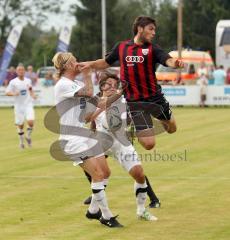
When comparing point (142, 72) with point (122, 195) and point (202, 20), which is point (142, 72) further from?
point (202, 20)

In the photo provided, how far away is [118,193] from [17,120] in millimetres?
9498

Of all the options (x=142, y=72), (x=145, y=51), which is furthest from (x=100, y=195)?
(x=145, y=51)

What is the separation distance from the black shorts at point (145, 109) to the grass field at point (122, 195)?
117 cm

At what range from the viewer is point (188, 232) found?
9734 mm

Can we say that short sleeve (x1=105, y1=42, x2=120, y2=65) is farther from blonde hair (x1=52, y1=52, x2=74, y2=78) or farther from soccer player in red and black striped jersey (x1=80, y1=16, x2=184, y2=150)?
blonde hair (x1=52, y1=52, x2=74, y2=78)

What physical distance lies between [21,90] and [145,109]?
10601 millimetres

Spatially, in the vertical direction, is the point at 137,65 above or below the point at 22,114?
above

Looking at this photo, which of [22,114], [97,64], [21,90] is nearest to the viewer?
[97,64]

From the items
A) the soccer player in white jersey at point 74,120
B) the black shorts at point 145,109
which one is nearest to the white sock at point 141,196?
the soccer player in white jersey at point 74,120

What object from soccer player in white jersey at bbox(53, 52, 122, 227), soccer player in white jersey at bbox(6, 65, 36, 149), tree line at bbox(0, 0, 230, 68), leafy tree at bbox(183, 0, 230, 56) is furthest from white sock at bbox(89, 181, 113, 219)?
leafy tree at bbox(183, 0, 230, 56)

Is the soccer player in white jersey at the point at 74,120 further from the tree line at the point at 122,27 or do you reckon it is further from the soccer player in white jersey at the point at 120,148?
the tree line at the point at 122,27

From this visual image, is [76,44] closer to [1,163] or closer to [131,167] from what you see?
[1,163]

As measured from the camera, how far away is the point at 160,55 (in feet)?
36.0

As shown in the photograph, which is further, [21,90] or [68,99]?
[21,90]
